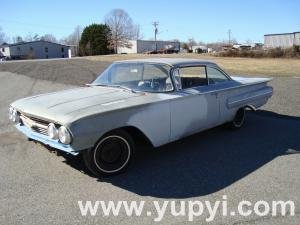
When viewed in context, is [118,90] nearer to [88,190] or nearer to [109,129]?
[109,129]

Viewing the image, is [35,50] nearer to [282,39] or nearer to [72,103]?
[282,39]

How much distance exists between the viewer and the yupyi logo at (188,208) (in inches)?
149

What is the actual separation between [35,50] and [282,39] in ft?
206

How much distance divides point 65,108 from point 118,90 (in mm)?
1151

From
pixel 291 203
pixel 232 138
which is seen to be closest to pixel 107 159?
pixel 291 203

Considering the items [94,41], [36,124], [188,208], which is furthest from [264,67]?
[94,41]

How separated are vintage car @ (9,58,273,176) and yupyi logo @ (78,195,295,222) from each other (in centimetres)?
74

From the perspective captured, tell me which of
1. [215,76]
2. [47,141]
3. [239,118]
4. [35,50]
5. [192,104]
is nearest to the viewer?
[47,141]

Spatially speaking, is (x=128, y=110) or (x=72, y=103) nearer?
(x=128, y=110)

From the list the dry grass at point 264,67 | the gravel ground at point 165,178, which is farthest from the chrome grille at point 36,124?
the dry grass at point 264,67

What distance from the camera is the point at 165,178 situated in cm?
469

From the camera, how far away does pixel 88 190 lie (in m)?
4.33

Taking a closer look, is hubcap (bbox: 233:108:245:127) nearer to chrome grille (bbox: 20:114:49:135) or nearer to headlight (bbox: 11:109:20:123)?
chrome grille (bbox: 20:114:49:135)

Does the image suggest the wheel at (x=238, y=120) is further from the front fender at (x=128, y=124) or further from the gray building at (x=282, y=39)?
the gray building at (x=282, y=39)
